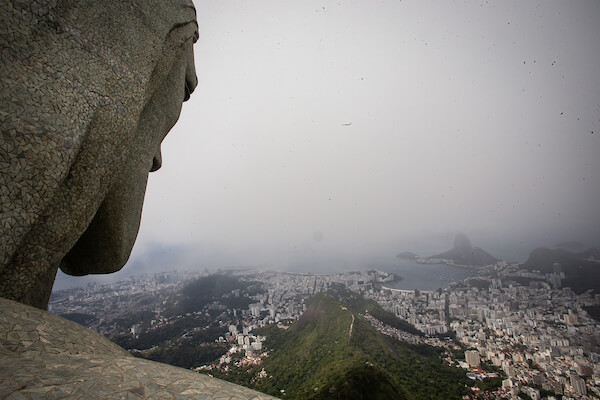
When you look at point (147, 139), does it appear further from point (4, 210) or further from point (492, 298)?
point (492, 298)

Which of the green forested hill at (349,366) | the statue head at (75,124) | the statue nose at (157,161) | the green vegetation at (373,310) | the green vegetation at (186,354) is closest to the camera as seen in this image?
the statue head at (75,124)

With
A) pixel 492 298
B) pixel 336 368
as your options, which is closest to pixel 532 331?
pixel 492 298

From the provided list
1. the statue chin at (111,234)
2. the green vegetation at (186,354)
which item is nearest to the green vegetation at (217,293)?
the green vegetation at (186,354)

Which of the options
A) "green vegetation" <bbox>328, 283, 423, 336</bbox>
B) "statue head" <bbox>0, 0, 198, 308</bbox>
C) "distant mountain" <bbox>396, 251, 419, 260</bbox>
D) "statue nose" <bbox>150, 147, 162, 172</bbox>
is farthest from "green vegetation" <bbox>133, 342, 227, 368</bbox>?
"distant mountain" <bbox>396, 251, 419, 260</bbox>

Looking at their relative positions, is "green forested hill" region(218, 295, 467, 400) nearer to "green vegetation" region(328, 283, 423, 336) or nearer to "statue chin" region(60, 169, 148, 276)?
"green vegetation" region(328, 283, 423, 336)

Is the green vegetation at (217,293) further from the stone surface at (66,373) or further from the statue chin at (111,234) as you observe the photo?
the stone surface at (66,373)

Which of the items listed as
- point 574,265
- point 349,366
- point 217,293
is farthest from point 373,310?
point 574,265

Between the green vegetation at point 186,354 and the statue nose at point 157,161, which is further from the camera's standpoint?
the green vegetation at point 186,354
